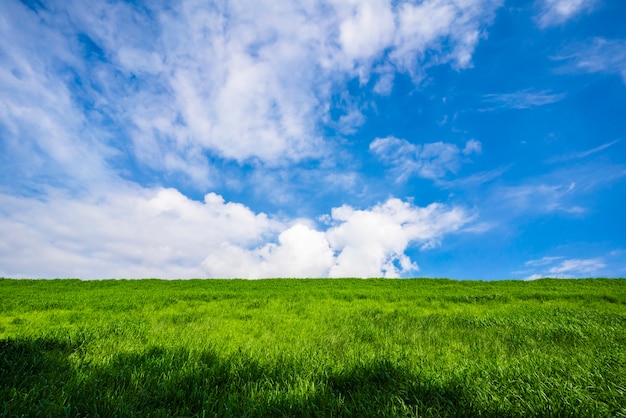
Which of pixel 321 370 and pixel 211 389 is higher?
pixel 321 370

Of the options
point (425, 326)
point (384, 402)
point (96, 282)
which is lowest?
point (384, 402)

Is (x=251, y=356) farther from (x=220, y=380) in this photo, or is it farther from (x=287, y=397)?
(x=287, y=397)

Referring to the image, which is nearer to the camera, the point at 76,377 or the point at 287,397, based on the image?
the point at 287,397

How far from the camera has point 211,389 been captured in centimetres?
385

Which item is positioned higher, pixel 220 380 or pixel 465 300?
pixel 465 300

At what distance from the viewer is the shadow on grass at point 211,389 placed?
3318 mm

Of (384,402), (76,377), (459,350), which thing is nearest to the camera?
(384,402)

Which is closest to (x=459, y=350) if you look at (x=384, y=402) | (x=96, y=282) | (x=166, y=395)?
(x=384, y=402)

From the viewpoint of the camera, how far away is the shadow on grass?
332 cm

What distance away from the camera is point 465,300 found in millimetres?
14883

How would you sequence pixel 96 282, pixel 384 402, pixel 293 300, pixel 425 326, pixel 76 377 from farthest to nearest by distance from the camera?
pixel 96 282
pixel 293 300
pixel 425 326
pixel 76 377
pixel 384 402

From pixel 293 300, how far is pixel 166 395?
1044 cm

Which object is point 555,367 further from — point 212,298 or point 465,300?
point 212,298

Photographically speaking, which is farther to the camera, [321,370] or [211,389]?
[321,370]
